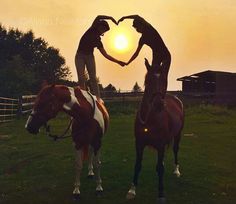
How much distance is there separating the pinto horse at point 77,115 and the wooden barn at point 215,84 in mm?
30370

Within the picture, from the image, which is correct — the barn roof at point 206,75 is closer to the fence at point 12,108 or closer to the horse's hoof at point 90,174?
the fence at point 12,108

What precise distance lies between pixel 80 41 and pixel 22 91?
27.6 metres

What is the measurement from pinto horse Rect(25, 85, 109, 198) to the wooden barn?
30.4 m

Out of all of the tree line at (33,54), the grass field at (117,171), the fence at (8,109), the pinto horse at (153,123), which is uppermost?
the tree line at (33,54)

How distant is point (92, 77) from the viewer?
10.8 meters

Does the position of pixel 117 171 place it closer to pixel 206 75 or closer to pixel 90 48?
pixel 90 48

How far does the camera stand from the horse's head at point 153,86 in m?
9.01

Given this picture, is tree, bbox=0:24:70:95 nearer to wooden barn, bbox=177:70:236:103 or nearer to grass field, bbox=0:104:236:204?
wooden barn, bbox=177:70:236:103

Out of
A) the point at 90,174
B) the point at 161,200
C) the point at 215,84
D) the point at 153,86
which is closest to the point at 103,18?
the point at 153,86

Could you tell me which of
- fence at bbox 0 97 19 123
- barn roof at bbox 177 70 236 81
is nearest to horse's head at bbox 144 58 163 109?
fence at bbox 0 97 19 123

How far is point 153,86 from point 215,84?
129 ft

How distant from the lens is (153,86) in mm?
9031

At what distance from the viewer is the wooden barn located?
40250mm

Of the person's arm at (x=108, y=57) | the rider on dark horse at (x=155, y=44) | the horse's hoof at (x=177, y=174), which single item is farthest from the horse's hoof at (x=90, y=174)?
the rider on dark horse at (x=155, y=44)
